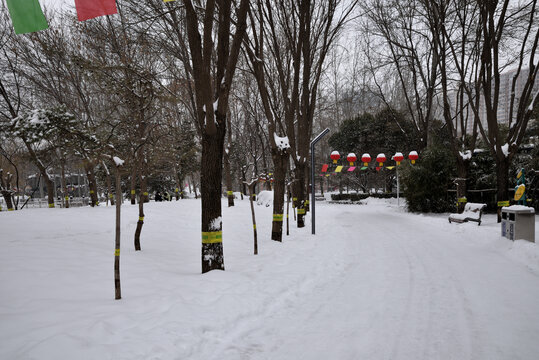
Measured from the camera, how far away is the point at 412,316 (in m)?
3.51

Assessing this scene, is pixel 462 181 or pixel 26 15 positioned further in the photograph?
pixel 462 181

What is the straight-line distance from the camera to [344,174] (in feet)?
94.3

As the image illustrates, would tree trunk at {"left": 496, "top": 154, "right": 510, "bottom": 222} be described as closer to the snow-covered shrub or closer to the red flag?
the snow-covered shrub

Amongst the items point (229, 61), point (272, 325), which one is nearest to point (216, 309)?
point (272, 325)

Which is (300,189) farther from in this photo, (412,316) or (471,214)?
(412,316)

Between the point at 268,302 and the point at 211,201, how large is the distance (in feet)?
6.31

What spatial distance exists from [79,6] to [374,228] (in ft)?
34.4

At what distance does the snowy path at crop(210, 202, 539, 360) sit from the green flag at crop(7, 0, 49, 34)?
4.63 meters

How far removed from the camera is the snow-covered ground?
9.18ft

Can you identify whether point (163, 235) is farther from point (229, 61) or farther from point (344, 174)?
point (344, 174)

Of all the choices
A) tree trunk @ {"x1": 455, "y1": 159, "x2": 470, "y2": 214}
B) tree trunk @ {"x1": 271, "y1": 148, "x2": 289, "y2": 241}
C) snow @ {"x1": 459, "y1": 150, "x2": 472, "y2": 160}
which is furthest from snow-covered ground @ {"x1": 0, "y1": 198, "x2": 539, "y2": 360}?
snow @ {"x1": 459, "y1": 150, "x2": 472, "y2": 160}

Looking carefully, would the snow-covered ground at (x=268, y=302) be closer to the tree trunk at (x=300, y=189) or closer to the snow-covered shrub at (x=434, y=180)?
the tree trunk at (x=300, y=189)

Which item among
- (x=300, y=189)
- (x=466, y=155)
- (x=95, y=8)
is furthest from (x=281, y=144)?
(x=466, y=155)

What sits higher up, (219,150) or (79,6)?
(79,6)
